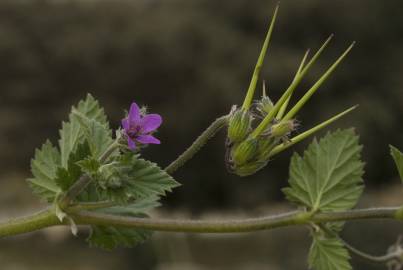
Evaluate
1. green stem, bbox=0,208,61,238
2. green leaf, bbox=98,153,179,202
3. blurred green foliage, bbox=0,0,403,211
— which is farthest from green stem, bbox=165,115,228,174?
blurred green foliage, bbox=0,0,403,211

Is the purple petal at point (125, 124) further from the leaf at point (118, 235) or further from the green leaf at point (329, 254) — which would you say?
the green leaf at point (329, 254)

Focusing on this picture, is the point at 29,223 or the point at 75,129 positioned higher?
the point at 75,129

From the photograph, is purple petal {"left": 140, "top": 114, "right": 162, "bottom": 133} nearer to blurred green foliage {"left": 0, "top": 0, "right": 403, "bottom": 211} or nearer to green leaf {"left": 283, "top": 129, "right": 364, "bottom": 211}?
green leaf {"left": 283, "top": 129, "right": 364, "bottom": 211}

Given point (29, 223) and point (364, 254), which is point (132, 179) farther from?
point (364, 254)

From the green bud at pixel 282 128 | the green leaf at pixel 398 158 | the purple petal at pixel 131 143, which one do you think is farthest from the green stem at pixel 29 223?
the green leaf at pixel 398 158

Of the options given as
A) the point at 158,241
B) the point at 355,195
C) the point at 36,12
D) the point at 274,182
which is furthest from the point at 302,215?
the point at 36,12

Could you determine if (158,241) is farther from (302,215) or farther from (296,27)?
(302,215)

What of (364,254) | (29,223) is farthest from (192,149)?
(364,254)
